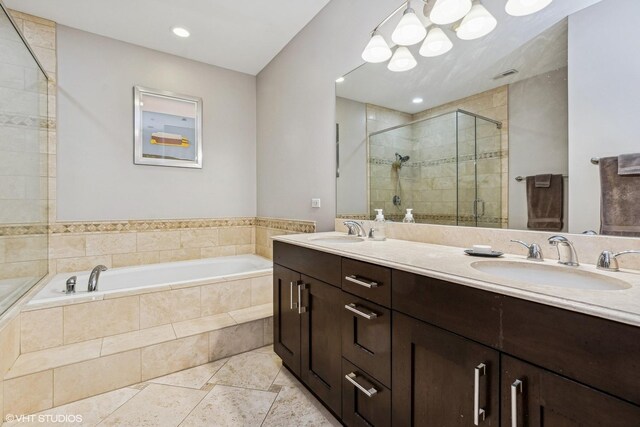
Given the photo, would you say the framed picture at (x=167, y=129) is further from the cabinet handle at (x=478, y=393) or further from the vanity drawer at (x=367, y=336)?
the cabinet handle at (x=478, y=393)

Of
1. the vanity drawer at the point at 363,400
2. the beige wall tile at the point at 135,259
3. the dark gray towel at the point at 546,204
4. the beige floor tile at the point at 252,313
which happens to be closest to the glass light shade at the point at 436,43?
the dark gray towel at the point at 546,204

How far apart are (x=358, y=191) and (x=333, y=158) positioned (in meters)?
0.38

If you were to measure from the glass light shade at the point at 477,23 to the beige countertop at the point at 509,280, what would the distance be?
41.7 inches

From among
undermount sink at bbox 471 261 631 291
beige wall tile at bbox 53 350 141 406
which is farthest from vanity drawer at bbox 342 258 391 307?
beige wall tile at bbox 53 350 141 406

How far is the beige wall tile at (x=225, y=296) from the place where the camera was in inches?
→ 88.0

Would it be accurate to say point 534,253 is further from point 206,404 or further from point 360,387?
point 206,404

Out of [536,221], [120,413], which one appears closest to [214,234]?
[120,413]

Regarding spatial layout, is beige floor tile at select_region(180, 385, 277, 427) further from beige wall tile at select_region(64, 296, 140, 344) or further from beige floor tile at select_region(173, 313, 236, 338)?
beige wall tile at select_region(64, 296, 140, 344)

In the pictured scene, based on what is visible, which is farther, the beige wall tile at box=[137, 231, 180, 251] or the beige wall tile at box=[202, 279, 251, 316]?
the beige wall tile at box=[137, 231, 180, 251]

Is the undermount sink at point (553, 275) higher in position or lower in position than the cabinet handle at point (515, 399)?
higher

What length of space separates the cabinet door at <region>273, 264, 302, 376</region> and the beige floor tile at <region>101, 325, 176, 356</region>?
0.72 m

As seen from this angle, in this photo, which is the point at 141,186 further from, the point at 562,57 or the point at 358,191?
the point at 562,57

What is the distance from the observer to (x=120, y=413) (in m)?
1.50

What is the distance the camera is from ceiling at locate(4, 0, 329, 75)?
88.8 inches
